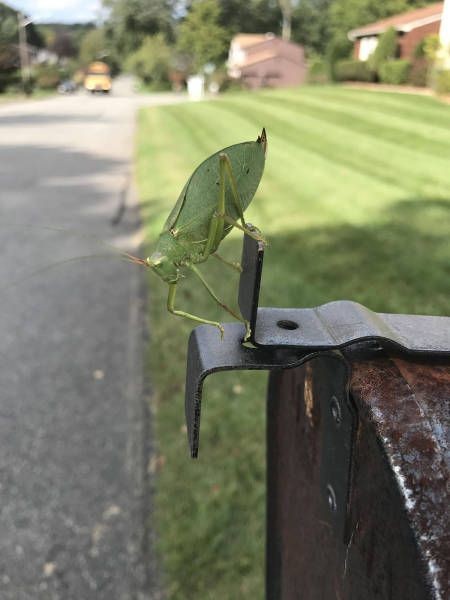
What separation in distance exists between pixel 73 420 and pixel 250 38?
30.7m

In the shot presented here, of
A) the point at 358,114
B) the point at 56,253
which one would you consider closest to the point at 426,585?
the point at 56,253

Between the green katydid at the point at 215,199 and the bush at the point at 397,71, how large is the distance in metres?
24.0

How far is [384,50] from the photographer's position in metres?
24.7

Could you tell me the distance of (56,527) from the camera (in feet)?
8.71

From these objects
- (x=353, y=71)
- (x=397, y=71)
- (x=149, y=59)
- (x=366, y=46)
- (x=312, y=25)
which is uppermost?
(x=312, y=25)

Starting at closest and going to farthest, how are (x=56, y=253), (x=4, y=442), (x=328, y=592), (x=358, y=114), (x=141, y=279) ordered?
(x=328, y=592)
(x=4, y=442)
(x=141, y=279)
(x=56, y=253)
(x=358, y=114)

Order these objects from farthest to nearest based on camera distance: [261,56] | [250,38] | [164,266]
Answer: [261,56]
[250,38]
[164,266]

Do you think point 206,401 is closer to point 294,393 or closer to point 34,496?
point 34,496

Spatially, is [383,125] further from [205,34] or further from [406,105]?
[205,34]

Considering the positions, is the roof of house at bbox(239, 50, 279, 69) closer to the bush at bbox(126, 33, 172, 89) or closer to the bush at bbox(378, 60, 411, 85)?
the bush at bbox(126, 33, 172, 89)

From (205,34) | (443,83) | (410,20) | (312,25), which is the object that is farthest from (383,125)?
(312,25)

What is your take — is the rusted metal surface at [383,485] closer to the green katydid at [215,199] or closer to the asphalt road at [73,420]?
the green katydid at [215,199]

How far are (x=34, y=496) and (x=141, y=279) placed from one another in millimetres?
3137

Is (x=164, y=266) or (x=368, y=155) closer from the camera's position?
(x=164, y=266)
